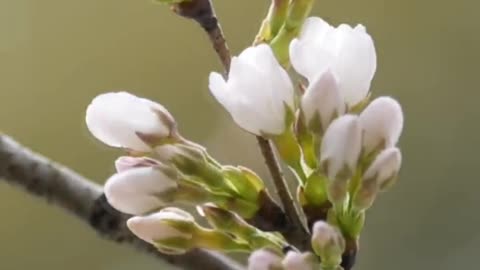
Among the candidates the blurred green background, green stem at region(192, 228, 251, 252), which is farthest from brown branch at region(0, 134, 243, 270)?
the blurred green background

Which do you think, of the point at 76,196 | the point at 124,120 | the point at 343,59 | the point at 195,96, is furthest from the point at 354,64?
the point at 195,96

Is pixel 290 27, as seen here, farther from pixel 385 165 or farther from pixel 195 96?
pixel 195 96

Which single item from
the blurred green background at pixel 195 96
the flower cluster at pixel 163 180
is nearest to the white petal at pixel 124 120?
the flower cluster at pixel 163 180

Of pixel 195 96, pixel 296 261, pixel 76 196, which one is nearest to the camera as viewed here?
pixel 296 261

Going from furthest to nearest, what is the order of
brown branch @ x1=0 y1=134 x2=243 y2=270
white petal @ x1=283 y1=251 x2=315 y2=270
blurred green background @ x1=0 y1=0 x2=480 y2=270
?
1. blurred green background @ x1=0 y1=0 x2=480 y2=270
2. brown branch @ x1=0 y1=134 x2=243 y2=270
3. white petal @ x1=283 y1=251 x2=315 y2=270

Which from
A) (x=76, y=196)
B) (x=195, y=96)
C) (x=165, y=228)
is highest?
(x=165, y=228)

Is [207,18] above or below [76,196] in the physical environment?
above

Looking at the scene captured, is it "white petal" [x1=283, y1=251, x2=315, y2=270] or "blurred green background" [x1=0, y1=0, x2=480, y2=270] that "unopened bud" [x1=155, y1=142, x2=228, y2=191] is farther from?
"blurred green background" [x1=0, y1=0, x2=480, y2=270]
